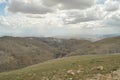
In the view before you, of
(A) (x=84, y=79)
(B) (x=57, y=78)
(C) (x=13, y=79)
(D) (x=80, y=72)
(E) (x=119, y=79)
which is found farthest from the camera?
Result: (C) (x=13, y=79)

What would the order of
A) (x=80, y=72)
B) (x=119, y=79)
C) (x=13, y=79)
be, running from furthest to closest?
(x=13, y=79) → (x=80, y=72) → (x=119, y=79)

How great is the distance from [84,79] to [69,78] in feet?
6.60

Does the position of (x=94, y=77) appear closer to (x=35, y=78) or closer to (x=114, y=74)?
(x=114, y=74)

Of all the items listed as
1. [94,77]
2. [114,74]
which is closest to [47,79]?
[94,77]

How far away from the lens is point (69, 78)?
95.1 feet

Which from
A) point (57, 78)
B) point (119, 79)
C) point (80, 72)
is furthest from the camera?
point (80, 72)

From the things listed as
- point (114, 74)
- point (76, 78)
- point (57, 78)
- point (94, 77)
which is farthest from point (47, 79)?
point (114, 74)

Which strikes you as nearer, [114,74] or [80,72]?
[114,74]

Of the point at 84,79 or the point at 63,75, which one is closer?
the point at 84,79

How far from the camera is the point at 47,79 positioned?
98.3ft

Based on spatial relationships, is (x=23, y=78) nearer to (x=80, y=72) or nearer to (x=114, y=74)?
(x=80, y=72)

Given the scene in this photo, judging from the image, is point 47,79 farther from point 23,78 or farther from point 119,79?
point 119,79

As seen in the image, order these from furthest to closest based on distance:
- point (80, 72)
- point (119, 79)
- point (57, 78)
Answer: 1. point (80, 72)
2. point (57, 78)
3. point (119, 79)

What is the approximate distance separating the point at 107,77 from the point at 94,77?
4.79ft
